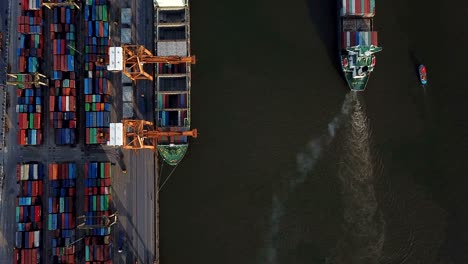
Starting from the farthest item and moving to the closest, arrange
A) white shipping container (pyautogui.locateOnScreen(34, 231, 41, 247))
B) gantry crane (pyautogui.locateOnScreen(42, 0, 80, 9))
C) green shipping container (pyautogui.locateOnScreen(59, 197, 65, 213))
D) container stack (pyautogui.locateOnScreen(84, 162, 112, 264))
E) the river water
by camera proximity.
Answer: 1. gantry crane (pyautogui.locateOnScreen(42, 0, 80, 9))
2. the river water
3. green shipping container (pyautogui.locateOnScreen(59, 197, 65, 213))
4. white shipping container (pyautogui.locateOnScreen(34, 231, 41, 247))
5. container stack (pyautogui.locateOnScreen(84, 162, 112, 264))

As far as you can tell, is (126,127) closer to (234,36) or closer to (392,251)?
(234,36)

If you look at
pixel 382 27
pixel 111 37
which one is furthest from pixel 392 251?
pixel 111 37

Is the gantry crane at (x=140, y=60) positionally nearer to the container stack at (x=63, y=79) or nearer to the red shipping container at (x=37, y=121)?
the container stack at (x=63, y=79)

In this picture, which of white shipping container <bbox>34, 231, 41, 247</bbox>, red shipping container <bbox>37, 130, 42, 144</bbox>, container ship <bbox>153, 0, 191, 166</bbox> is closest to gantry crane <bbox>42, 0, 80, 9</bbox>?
container ship <bbox>153, 0, 191, 166</bbox>

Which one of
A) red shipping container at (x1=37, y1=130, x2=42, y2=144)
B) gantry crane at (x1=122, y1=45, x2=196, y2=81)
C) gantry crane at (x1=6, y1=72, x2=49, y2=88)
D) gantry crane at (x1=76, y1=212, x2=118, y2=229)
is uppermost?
gantry crane at (x1=122, y1=45, x2=196, y2=81)

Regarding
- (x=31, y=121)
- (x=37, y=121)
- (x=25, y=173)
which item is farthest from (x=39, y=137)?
(x=25, y=173)

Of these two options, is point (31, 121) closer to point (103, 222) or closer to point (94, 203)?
point (94, 203)

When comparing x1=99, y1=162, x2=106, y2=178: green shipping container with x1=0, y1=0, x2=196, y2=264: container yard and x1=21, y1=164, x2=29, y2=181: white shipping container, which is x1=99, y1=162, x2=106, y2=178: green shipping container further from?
x1=21, y1=164, x2=29, y2=181: white shipping container
